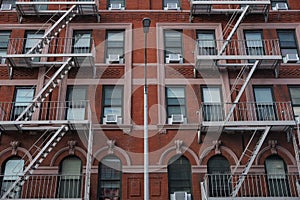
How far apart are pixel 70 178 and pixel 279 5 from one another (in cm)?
1364

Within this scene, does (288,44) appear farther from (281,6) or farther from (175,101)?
(175,101)

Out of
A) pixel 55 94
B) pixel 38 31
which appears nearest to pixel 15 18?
pixel 38 31

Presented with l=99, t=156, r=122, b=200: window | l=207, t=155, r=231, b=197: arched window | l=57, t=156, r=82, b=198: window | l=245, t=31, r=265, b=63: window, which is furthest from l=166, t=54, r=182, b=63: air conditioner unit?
l=57, t=156, r=82, b=198: window

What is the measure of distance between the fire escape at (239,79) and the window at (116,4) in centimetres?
370

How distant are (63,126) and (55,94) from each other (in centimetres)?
229

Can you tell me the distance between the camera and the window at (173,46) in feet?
63.4

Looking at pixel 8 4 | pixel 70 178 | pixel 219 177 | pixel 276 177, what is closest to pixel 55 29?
pixel 8 4

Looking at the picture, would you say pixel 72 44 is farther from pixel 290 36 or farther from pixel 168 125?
pixel 290 36

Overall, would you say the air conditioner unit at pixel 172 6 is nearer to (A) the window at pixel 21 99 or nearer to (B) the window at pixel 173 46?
(B) the window at pixel 173 46

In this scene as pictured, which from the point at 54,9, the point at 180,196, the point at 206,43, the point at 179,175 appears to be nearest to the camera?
the point at 180,196

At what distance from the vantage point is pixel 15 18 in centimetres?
2056

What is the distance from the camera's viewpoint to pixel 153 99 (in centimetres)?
1828

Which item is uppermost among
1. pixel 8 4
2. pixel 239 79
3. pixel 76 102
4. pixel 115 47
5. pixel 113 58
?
pixel 8 4

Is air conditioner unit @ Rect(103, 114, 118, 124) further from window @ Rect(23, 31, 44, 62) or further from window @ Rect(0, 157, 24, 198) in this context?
window @ Rect(23, 31, 44, 62)
